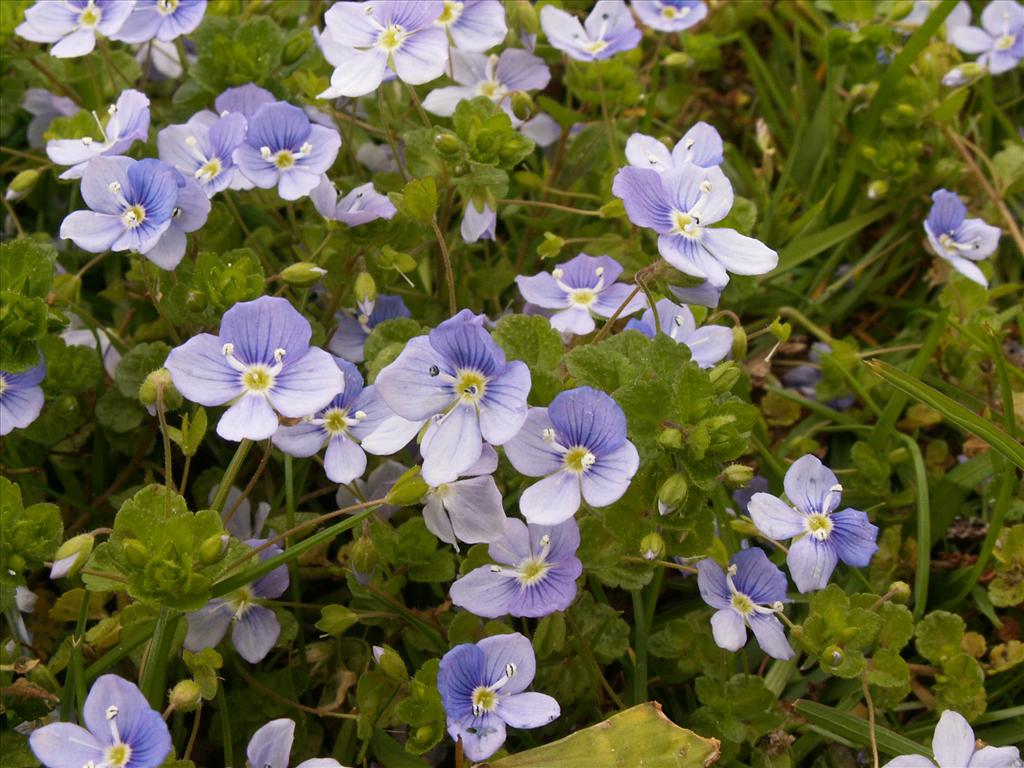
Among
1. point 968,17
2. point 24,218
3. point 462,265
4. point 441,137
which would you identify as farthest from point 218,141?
point 968,17

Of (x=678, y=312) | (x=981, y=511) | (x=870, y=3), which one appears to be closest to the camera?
(x=678, y=312)

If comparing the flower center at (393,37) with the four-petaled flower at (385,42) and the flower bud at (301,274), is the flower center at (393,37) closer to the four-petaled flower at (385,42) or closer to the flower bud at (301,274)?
the four-petaled flower at (385,42)

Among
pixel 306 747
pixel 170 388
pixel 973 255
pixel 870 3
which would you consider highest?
pixel 870 3

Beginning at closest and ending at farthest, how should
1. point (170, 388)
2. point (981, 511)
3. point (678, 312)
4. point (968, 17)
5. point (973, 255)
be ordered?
point (170, 388)
point (678, 312)
point (981, 511)
point (973, 255)
point (968, 17)

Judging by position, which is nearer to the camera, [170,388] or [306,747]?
[170,388]

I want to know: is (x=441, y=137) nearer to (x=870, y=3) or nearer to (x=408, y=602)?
(x=408, y=602)

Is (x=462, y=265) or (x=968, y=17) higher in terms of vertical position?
(x=968, y=17)

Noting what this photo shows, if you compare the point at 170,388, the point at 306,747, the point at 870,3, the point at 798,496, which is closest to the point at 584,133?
the point at 870,3
